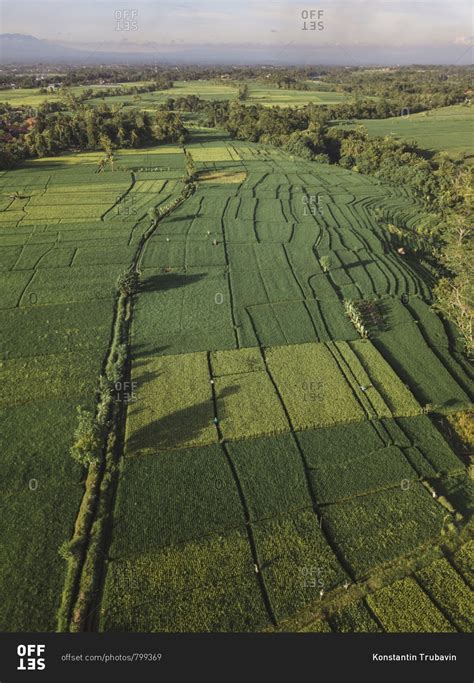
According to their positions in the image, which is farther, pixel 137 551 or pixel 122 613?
pixel 137 551

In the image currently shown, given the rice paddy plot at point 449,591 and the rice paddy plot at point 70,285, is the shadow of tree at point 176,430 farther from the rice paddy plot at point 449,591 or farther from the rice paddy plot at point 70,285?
the rice paddy plot at point 70,285

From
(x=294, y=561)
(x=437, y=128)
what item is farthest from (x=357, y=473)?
(x=437, y=128)

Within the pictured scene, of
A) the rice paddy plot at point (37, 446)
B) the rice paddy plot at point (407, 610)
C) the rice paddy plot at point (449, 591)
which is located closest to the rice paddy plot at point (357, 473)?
the rice paddy plot at point (449, 591)

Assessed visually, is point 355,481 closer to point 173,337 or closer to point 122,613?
point 122,613

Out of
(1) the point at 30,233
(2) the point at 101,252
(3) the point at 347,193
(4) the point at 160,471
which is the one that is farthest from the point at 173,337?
(3) the point at 347,193

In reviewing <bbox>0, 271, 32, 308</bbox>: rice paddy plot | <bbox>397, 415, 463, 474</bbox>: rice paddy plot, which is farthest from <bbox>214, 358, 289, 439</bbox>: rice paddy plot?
<bbox>0, 271, 32, 308</bbox>: rice paddy plot

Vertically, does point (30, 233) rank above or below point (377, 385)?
above

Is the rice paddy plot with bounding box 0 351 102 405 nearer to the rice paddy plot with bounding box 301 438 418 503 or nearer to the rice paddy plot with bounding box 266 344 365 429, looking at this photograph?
the rice paddy plot with bounding box 266 344 365 429
